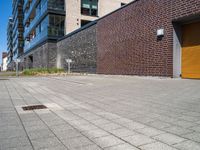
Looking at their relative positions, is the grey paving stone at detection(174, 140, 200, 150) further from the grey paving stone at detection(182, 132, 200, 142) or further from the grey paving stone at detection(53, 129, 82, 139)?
the grey paving stone at detection(53, 129, 82, 139)

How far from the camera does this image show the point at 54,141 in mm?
3223

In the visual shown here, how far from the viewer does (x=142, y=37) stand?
1341 centimetres

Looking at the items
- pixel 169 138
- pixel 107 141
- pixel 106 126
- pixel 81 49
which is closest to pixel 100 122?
pixel 106 126

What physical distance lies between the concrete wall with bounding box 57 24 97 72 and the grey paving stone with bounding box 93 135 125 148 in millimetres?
18130

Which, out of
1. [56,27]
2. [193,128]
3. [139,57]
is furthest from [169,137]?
[56,27]

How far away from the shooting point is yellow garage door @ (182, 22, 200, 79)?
34.5 feet

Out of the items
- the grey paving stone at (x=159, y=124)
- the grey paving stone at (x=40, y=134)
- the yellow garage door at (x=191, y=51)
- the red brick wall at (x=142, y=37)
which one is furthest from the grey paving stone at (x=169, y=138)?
the red brick wall at (x=142, y=37)

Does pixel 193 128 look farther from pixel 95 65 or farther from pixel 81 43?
pixel 81 43

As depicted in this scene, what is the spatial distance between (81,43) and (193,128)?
22317 millimetres

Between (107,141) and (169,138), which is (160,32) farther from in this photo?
(107,141)

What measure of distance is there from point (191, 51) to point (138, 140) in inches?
351

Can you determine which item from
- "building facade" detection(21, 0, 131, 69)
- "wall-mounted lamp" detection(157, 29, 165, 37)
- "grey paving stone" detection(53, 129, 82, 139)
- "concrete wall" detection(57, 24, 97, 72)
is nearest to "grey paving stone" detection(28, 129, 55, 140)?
"grey paving stone" detection(53, 129, 82, 139)

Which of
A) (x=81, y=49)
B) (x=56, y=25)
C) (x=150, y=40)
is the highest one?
(x=56, y=25)

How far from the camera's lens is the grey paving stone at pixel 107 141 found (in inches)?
121
